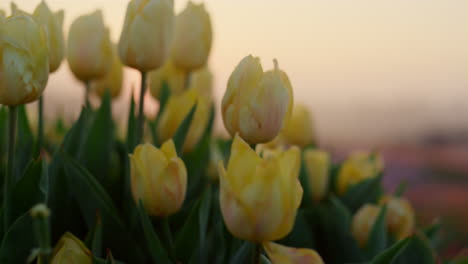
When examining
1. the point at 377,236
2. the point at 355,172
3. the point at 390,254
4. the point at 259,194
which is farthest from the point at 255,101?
the point at 355,172

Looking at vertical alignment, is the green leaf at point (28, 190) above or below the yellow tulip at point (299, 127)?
above

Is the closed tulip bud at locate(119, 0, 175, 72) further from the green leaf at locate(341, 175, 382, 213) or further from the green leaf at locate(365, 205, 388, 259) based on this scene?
the green leaf at locate(341, 175, 382, 213)

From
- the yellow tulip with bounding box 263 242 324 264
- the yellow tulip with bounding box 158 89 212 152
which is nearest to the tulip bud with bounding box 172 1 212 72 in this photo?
the yellow tulip with bounding box 158 89 212 152

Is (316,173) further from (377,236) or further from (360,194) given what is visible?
(377,236)

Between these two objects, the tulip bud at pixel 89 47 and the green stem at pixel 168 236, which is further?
the tulip bud at pixel 89 47

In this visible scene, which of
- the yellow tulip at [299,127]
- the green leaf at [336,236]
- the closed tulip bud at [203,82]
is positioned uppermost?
the closed tulip bud at [203,82]

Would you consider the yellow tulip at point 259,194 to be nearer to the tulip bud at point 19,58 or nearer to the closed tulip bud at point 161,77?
the tulip bud at point 19,58

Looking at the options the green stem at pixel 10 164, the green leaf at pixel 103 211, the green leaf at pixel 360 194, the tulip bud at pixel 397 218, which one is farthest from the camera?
the green leaf at pixel 360 194

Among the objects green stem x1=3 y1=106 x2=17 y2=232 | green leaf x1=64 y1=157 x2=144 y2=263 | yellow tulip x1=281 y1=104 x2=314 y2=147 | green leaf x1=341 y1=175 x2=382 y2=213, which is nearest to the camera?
green stem x1=3 y1=106 x2=17 y2=232

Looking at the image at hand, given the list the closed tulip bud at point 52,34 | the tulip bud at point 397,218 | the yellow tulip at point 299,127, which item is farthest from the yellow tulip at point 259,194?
the yellow tulip at point 299,127
